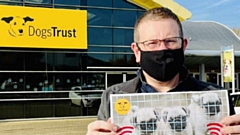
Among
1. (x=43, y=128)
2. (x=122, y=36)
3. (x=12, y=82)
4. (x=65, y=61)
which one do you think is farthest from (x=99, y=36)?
(x=43, y=128)

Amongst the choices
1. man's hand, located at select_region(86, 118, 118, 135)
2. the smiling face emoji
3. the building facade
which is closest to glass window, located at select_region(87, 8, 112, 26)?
the building facade

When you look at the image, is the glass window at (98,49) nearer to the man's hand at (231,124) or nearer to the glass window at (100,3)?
the glass window at (100,3)

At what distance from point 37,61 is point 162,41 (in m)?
14.2

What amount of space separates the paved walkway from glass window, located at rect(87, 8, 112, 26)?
4710 millimetres

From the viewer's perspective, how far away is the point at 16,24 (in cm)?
1489

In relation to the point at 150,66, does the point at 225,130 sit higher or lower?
lower

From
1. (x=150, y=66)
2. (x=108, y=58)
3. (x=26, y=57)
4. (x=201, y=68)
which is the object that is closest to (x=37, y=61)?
(x=26, y=57)

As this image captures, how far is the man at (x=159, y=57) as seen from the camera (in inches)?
72.9

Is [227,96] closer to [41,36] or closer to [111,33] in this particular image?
[41,36]

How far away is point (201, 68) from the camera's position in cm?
2391

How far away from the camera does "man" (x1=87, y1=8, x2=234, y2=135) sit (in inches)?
72.9

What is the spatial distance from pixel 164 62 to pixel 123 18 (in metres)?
15.4

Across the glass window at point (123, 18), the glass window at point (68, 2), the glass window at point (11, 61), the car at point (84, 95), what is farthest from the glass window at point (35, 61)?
the glass window at point (123, 18)

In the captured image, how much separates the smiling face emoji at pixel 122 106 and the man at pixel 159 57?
0.07 metres
